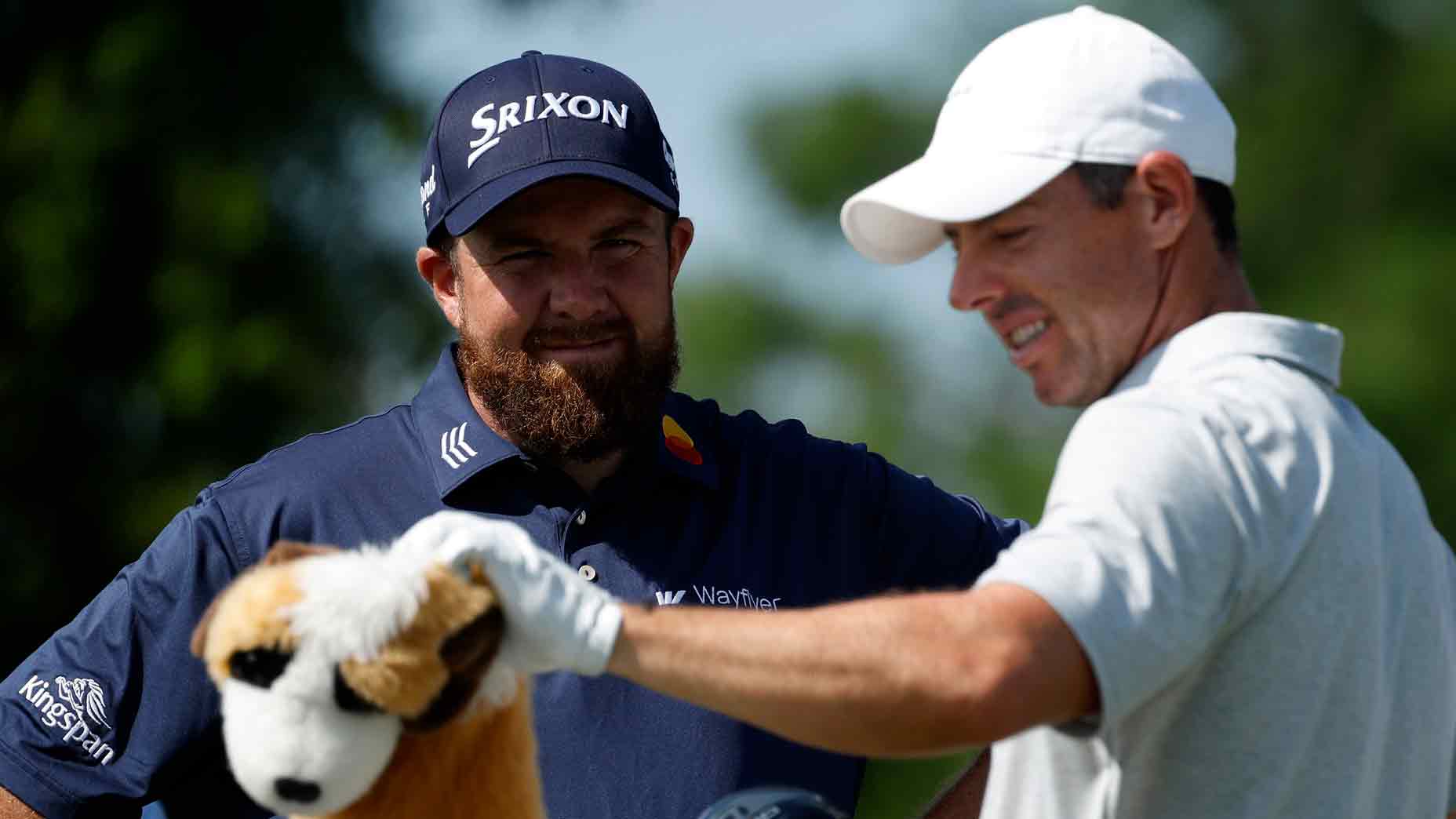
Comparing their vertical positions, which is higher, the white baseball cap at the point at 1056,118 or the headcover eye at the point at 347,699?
the white baseball cap at the point at 1056,118

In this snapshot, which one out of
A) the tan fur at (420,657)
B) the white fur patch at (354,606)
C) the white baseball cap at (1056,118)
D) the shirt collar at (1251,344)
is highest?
the white baseball cap at (1056,118)

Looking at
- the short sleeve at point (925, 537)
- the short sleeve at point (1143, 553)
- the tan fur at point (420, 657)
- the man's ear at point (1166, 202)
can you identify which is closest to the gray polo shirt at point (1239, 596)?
the short sleeve at point (1143, 553)

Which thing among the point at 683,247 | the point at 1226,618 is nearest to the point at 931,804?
the point at 683,247

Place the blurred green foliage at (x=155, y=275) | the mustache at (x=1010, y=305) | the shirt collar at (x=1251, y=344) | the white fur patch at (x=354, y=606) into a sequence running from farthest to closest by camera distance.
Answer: the blurred green foliage at (x=155, y=275) < the mustache at (x=1010, y=305) < the shirt collar at (x=1251, y=344) < the white fur patch at (x=354, y=606)

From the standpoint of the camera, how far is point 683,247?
317 centimetres

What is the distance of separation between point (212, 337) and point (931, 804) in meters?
5.03

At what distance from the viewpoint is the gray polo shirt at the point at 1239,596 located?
1656 mm

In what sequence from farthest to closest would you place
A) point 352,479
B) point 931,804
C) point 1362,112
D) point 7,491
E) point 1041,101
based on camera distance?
point 1362,112, point 7,491, point 931,804, point 352,479, point 1041,101

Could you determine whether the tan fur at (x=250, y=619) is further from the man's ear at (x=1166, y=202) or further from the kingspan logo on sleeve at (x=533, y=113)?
the kingspan logo on sleeve at (x=533, y=113)

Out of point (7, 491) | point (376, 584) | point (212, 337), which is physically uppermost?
point (376, 584)

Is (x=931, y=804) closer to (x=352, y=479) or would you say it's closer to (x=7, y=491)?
(x=352, y=479)

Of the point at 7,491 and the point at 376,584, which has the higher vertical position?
the point at 376,584

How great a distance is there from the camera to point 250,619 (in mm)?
1616

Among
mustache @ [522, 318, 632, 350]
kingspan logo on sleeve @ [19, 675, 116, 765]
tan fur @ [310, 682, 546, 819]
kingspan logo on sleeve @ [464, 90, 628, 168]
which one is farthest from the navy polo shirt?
tan fur @ [310, 682, 546, 819]
